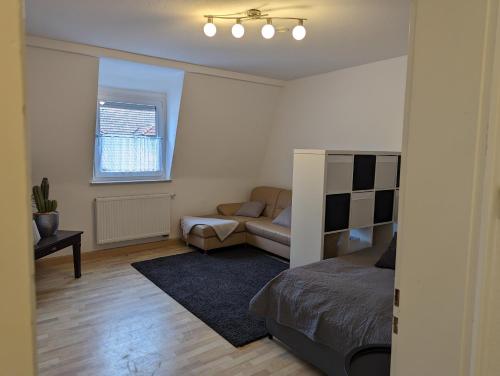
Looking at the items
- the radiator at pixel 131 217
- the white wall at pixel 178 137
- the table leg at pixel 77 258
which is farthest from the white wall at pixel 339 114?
the table leg at pixel 77 258

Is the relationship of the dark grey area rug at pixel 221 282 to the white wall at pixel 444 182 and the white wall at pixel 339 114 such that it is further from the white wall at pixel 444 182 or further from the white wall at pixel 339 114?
the white wall at pixel 444 182

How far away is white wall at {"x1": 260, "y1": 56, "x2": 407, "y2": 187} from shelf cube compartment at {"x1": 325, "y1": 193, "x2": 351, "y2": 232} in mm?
1142

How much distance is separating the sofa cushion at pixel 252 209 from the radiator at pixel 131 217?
1.14m

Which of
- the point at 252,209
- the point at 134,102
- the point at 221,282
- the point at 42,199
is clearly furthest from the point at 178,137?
the point at 221,282

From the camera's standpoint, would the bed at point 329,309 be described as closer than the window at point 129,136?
Yes

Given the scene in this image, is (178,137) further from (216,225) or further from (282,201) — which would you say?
(282,201)

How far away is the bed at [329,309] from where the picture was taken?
198cm

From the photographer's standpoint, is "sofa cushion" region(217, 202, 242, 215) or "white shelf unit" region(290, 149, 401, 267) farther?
"sofa cushion" region(217, 202, 242, 215)

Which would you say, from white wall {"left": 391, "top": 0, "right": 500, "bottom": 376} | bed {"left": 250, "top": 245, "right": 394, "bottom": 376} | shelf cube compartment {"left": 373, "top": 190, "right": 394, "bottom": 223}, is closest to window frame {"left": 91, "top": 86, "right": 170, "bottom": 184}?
shelf cube compartment {"left": 373, "top": 190, "right": 394, "bottom": 223}

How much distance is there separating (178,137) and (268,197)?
5.51 feet

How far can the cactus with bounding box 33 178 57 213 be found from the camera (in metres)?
3.56

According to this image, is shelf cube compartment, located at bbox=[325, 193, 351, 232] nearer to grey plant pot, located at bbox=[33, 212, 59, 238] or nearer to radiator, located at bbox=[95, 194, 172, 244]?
radiator, located at bbox=[95, 194, 172, 244]

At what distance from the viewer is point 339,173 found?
327cm

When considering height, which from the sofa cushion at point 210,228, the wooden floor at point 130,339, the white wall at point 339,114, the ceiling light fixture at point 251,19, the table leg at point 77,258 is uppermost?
the ceiling light fixture at point 251,19
